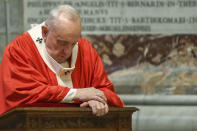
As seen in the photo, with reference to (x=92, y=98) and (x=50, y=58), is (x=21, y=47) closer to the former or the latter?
(x=50, y=58)

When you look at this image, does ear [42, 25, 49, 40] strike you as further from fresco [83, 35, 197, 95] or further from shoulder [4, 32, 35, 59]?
fresco [83, 35, 197, 95]

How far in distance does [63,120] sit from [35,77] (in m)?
0.53

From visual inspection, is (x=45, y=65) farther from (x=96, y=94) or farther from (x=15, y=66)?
(x=96, y=94)

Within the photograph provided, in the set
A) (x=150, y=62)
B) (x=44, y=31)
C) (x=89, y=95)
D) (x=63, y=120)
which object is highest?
(x=44, y=31)

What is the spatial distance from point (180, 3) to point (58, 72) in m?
2.80

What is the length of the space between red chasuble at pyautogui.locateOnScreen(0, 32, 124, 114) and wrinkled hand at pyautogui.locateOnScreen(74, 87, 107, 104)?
0.09 m

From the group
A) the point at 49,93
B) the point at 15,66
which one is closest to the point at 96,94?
the point at 49,93

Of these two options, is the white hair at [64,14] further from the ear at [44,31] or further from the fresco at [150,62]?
the fresco at [150,62]

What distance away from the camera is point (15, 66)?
390 cm

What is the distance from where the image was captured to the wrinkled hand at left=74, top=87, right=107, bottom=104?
370cm

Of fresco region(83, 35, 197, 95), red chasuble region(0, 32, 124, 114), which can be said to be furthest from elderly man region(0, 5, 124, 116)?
fresco region(83, 35, 197, 95)

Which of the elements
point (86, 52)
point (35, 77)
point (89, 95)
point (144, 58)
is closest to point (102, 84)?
point (86, 52)

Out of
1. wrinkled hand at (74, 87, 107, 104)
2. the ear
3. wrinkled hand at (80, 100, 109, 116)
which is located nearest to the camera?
wrinkled hand at (80, 100, 109, 116)

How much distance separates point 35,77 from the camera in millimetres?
3865
